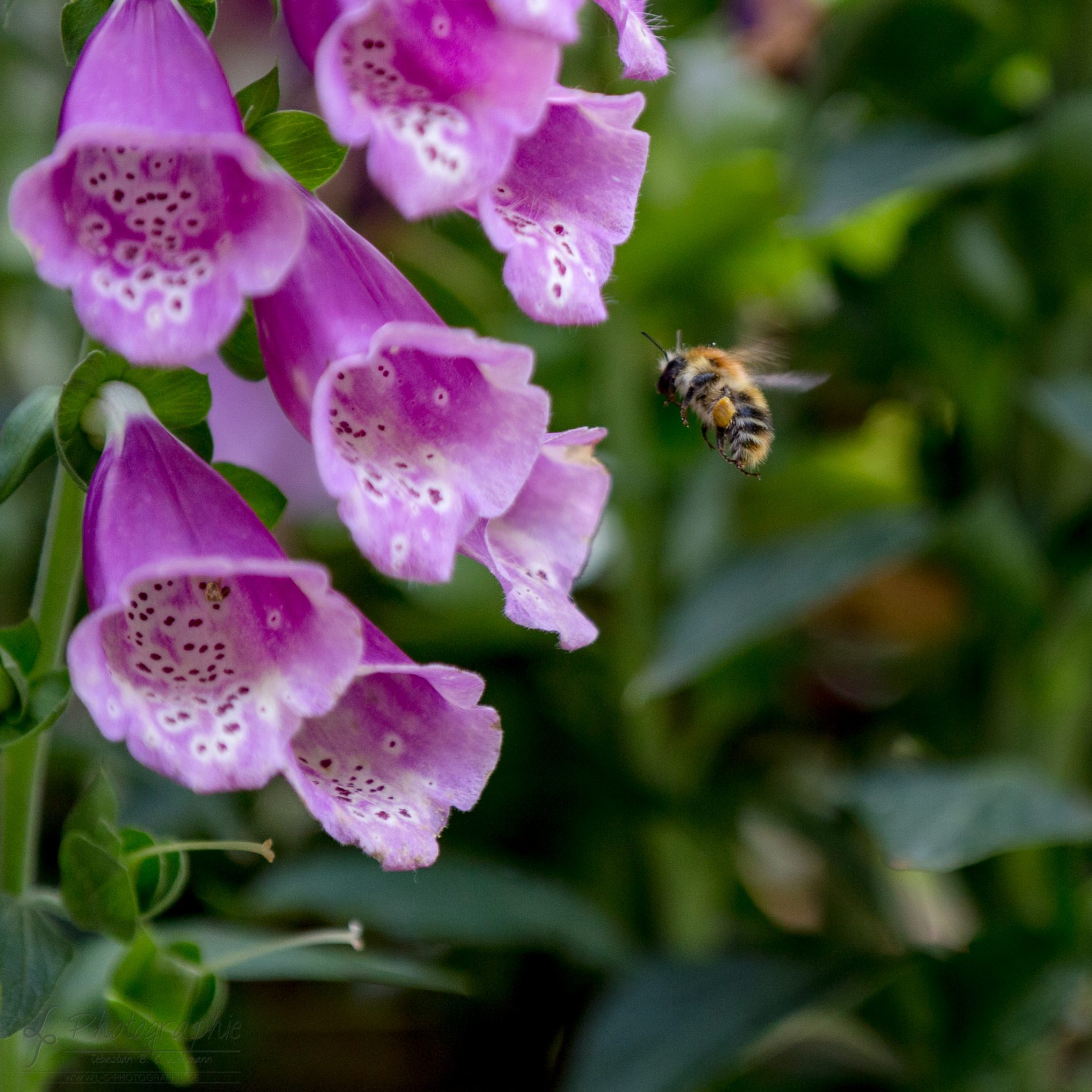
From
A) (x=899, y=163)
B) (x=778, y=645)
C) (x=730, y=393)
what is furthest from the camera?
(x=778, y=645)

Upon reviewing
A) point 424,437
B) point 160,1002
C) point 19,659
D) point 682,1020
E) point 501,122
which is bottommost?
point 682,1020

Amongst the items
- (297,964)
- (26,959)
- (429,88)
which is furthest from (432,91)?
(297,964)

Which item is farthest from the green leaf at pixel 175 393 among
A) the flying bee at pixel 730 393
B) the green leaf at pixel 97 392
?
the flying bee at pixel 730 393

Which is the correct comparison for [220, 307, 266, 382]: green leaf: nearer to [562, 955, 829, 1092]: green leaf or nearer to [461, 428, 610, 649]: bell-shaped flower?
[461, 428, 610, 649]: bell-shaped flower

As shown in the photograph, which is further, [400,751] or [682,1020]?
[682,1020]

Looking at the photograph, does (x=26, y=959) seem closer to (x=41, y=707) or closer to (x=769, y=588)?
(x=41, y=707)

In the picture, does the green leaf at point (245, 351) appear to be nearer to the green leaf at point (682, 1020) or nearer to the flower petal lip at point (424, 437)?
the flower petal lip at point (424, 437)

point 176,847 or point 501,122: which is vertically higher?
point 501,122

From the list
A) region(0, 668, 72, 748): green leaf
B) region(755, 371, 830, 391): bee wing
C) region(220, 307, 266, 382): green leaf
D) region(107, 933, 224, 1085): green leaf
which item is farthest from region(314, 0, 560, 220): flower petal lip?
region(755, 371, 830, 391): bee wing
